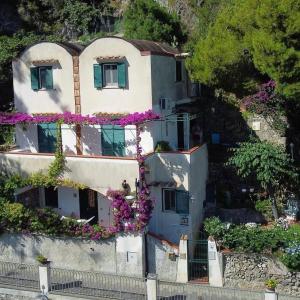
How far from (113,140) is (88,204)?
3458 millimetres

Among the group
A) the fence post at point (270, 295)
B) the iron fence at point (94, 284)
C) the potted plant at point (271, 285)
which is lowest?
the iron fence at point (94, 284)

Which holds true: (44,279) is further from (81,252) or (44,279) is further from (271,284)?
(271,284)

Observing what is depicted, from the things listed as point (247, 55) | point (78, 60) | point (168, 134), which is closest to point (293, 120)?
point (247, 55)

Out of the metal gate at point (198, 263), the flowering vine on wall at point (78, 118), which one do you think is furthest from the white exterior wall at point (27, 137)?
the metal gate at point (198, 263)

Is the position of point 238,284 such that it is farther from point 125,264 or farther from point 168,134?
point 168,134

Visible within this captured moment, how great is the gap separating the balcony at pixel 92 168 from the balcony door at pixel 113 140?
259cm

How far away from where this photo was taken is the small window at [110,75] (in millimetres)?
23938

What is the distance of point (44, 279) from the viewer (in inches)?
796

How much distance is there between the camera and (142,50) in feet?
76.1

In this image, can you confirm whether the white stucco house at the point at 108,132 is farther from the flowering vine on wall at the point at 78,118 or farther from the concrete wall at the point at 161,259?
the concrete wall at the point at 161,259

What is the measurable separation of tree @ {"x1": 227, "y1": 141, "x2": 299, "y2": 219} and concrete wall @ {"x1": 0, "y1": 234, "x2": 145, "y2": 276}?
19.5 feet

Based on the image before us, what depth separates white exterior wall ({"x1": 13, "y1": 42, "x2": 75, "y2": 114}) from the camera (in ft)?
81.4

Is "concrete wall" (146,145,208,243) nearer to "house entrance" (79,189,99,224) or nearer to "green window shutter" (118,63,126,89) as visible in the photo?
"house entrance" (79,189,99,224)

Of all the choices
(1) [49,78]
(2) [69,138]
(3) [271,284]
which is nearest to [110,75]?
(1) [49,78]
